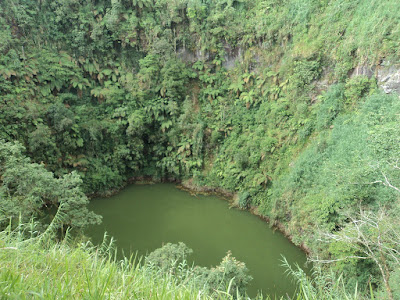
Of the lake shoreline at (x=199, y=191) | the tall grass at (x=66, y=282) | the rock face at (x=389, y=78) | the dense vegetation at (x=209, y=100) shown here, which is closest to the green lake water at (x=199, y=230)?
the lake shoreline at (x=199, y=191)

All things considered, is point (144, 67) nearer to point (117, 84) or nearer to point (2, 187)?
point (117, 84)

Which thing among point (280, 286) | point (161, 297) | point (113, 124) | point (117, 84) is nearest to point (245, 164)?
point (280, 286)

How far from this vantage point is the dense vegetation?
8102 millimetres

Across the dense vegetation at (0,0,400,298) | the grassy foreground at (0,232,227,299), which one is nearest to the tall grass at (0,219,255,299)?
the grassy foreground at (0,232,227,299)

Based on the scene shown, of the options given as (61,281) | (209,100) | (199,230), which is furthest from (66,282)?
(209,100)

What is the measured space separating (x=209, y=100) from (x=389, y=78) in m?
7.16

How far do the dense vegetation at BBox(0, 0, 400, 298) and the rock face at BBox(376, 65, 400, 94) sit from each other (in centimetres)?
21

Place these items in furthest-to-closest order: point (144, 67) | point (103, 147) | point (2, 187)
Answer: point (144, 67)
point (103, 147)
point (2, 187)

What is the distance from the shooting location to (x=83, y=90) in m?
13.2

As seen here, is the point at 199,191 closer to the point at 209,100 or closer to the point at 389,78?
the point at 209,100

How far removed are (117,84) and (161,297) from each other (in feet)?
42.9

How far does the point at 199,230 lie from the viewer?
1019 cm

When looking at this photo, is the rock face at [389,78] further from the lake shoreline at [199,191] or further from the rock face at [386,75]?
the lake shoreline at [199,191]

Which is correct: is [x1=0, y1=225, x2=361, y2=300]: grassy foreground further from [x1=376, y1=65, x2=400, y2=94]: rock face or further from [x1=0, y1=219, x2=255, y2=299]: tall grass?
[x1=376, y1=65, x2=400, y2=94]: rock face
